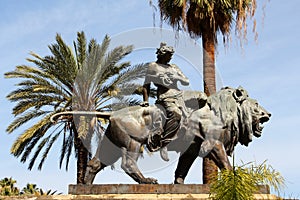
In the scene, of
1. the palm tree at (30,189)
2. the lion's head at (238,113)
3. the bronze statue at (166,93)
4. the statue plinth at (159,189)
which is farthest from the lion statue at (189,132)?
the palm tree at (30,189)

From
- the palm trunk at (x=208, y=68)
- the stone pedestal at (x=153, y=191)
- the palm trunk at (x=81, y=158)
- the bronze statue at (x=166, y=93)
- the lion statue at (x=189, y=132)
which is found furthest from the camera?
the palm trunk at (x=81, y=158)

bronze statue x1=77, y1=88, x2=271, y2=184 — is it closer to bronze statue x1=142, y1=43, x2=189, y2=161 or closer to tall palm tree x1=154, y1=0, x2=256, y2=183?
bronze statue x1=142, y1=43, x2=189, y2=161

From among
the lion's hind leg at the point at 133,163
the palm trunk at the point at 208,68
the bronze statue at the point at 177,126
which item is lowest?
the lion's hind leg at the point at 133,163

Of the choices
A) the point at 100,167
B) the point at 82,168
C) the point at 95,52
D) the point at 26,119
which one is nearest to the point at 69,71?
the point at 95,52

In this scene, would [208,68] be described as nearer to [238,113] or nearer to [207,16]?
[207,16]

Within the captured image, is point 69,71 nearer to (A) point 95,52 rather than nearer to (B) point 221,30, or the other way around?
(A) point 95,52

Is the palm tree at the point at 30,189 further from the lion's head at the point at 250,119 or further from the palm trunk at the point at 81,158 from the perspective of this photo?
the lion's head at the point at 250,119

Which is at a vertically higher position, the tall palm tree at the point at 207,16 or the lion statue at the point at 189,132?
the tall palm tree at the point at 207,16

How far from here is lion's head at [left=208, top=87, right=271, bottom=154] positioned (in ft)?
29.7

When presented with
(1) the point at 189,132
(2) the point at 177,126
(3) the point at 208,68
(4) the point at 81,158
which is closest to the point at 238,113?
(1) the point at 189,132

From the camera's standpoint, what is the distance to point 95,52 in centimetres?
1872

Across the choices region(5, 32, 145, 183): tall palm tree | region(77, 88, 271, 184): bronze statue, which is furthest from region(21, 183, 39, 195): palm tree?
region(77, 88, 271, 184): bronze statue

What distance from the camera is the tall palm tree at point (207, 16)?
16.2m

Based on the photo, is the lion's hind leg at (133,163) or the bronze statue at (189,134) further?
the bronze statue at (189,134)
